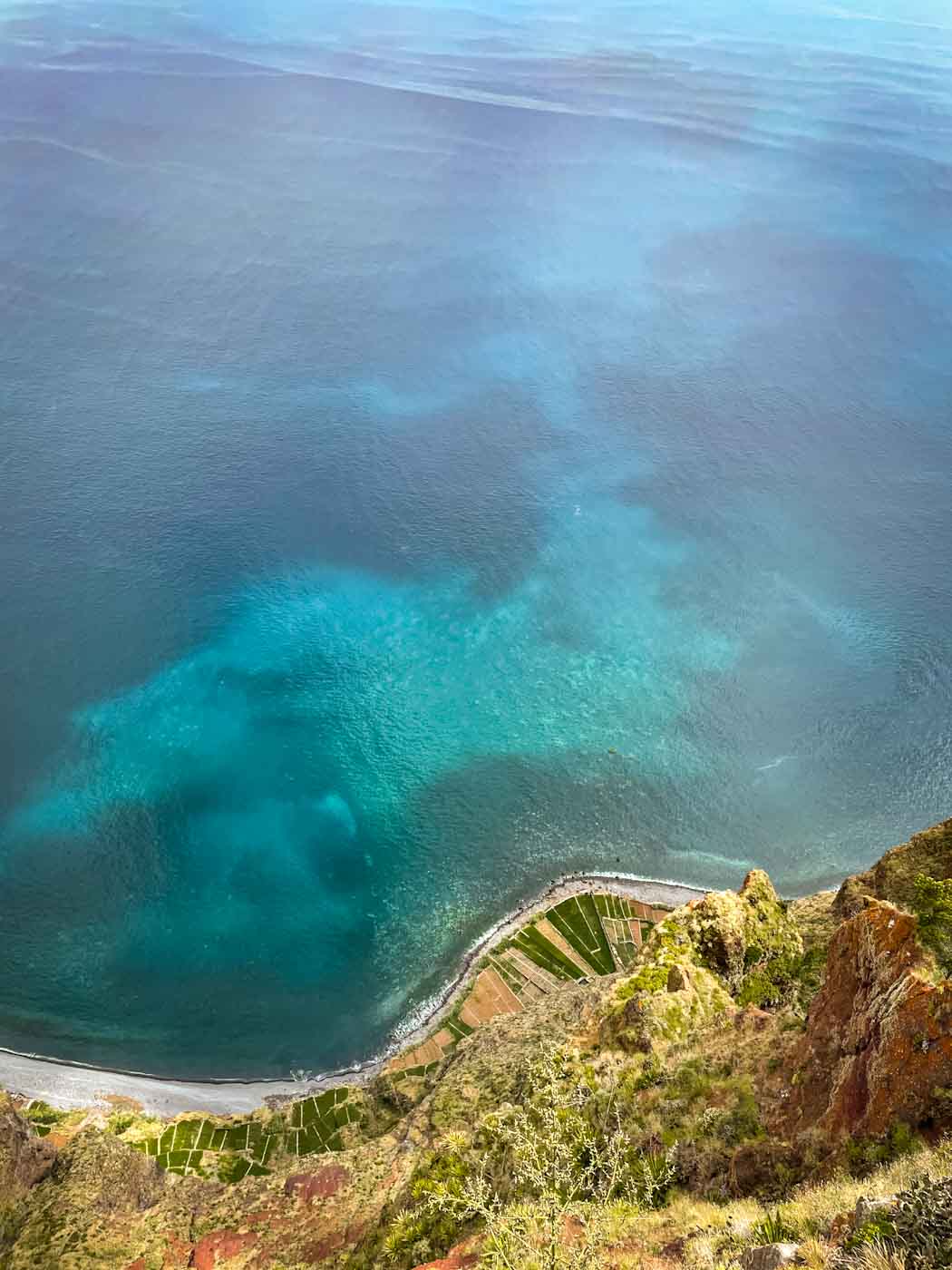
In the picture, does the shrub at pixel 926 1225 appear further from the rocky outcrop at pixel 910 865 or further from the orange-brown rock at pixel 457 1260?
the rocky outcrop at pixel 910 865

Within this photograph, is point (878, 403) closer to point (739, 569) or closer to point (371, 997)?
→ point (739, 569)

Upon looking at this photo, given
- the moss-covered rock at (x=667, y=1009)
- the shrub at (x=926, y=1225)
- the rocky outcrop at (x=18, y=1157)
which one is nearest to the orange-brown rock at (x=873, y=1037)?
the shrub at (x=926, y=1225)

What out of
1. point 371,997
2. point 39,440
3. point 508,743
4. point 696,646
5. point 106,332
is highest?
point 106,332

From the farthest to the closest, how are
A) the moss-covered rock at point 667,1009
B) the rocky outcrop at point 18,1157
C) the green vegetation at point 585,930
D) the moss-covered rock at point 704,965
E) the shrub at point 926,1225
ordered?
the green vegetation at point 585,930 < the rocky outcrop at point 18,1157 < the moss-covered rock at point 704,965 < the moss-covered rock at point 667,1009 < the shrub at point 926,1225

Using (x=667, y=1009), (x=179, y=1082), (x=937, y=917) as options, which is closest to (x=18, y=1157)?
(x=179, y=1082)

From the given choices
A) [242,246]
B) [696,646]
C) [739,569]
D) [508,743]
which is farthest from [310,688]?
[242,246]

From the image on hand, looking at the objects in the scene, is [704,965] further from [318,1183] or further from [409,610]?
[409,610]
